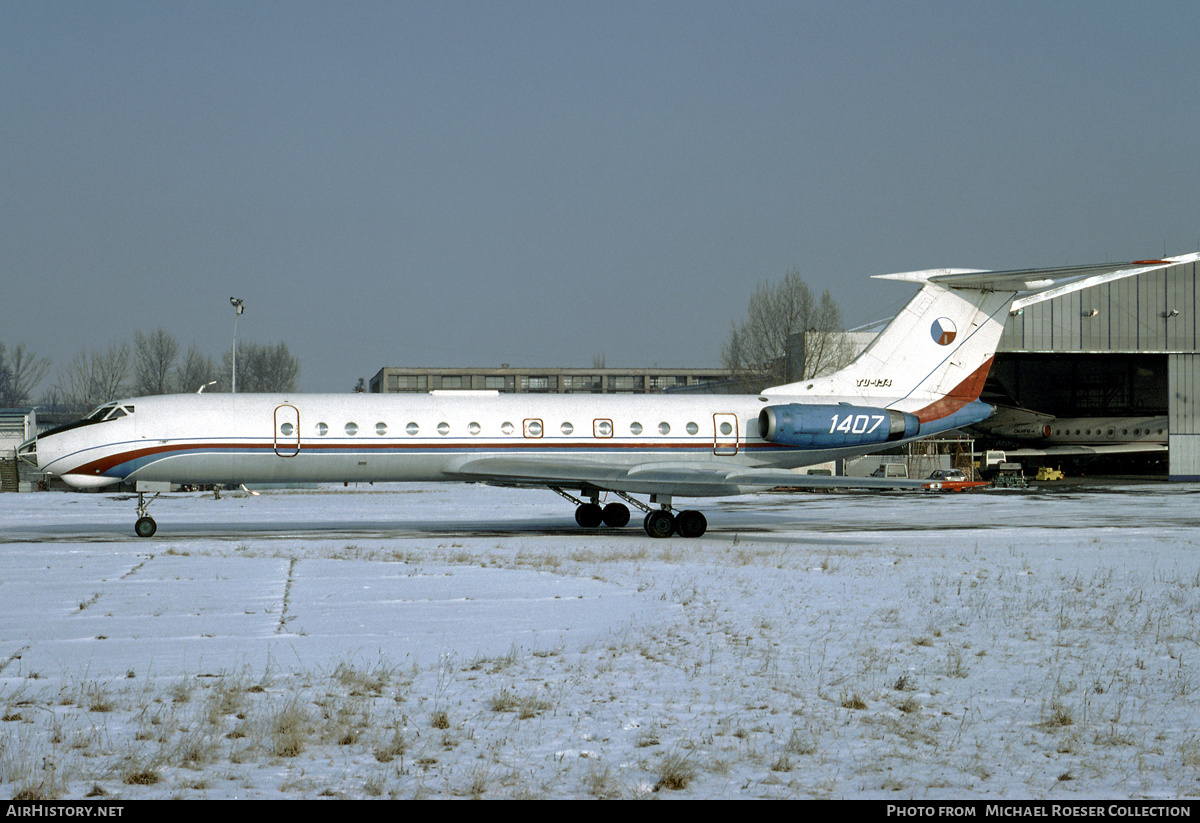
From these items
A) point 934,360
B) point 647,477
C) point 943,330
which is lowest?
point 647,477

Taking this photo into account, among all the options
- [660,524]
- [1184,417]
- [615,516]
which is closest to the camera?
[660,524]

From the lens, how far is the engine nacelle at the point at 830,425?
21.4 meters

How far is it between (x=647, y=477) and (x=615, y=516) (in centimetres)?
400

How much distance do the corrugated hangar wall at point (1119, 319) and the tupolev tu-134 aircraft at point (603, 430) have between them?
21.7 metres

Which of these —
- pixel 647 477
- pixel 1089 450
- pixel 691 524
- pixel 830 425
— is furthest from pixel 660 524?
pixel 1089 450

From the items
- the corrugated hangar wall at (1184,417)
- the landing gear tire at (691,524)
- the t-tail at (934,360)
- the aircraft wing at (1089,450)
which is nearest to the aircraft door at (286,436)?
the landing gear tire at (691,524)

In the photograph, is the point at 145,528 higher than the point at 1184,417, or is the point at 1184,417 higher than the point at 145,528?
the point at 1184,417

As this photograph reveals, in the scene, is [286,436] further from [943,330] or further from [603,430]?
[943,330]

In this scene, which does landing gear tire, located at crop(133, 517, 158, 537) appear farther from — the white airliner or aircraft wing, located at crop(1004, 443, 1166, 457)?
the white airliner

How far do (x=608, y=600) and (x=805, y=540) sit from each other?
8.92 m

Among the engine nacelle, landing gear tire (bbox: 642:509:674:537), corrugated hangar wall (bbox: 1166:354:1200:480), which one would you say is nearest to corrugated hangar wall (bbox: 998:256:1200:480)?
corrugated hangar wall (bbox: 1166:354:1200:480)

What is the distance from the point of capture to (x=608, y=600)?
11.3 m

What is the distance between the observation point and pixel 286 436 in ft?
Answer: 65.2
